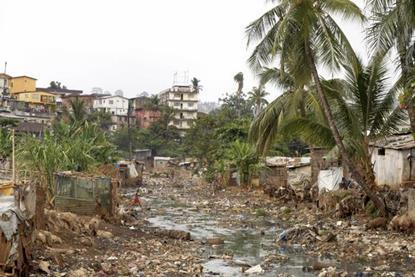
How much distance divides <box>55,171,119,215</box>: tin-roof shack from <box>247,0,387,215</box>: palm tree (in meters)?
5.57

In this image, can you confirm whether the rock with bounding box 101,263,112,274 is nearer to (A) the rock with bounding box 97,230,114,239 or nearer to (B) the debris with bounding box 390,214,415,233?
(A) the rock with bounding box 97,230,114,239

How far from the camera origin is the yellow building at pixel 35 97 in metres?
61.3

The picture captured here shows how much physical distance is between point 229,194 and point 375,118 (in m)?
13.8

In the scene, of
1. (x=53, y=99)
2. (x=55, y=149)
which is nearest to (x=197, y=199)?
(x=55, y=149)

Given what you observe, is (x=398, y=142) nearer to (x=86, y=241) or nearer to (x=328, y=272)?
(x=328, y=272)

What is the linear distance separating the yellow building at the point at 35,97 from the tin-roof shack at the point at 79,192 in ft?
162

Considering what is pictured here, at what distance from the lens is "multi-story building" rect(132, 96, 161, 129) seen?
66.4 m

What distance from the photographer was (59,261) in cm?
884

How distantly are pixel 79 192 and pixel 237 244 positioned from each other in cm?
452

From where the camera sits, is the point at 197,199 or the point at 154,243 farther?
the point at 197,199

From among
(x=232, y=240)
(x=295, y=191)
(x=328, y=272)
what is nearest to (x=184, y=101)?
(x=295, y=191)

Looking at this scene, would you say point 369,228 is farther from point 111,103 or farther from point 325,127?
point 111,103

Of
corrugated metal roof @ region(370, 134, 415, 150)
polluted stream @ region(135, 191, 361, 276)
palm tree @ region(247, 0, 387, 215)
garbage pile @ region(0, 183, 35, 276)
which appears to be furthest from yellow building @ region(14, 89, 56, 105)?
garbage pile @ region(0, 183, 35, 276)

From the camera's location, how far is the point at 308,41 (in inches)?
539
